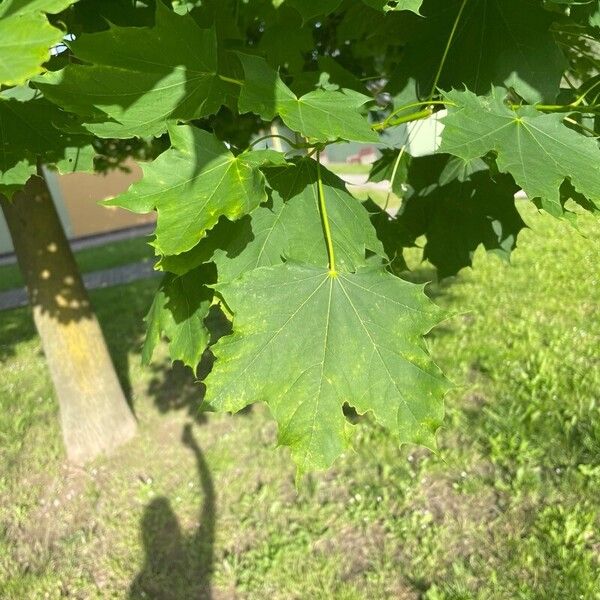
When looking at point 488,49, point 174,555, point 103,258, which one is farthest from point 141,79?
point 103,258

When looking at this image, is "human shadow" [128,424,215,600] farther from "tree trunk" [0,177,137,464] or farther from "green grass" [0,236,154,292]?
"green grass" [0,236,154,292]

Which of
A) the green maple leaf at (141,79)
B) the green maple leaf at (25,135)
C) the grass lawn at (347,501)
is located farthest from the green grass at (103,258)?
the green maple leaf at (141,79)

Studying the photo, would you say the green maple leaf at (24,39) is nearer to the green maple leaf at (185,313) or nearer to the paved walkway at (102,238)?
the green maple leaf at (185,313)

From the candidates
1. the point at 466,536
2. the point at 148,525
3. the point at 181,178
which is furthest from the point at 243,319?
the point at 148,525

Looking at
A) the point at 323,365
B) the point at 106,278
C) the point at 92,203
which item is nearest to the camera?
the point at 323,365

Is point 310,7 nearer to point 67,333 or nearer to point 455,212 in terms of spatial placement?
point 455,212

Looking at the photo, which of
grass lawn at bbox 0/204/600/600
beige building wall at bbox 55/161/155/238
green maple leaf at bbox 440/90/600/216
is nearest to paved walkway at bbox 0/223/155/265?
beige building wall at bbox 55/161/155/238
